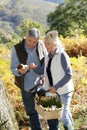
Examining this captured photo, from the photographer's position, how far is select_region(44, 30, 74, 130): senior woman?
558cm

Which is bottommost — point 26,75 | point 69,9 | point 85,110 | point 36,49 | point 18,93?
point 85,110

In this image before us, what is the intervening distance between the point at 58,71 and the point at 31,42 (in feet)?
2.02

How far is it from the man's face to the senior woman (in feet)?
0.94

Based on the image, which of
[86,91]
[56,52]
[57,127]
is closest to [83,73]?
[86,91]

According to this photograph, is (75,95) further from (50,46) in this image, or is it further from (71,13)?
(71,13)

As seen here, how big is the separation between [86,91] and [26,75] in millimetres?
3475

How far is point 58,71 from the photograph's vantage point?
568cm

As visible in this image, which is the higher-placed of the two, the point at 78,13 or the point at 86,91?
the point at 78,13

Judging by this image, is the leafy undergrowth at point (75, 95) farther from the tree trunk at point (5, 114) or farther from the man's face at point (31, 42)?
the man's face at point (31, 42)

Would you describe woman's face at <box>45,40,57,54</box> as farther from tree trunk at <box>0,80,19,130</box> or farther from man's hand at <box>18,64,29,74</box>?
tree trunk at <box>0,80,19,130</box>

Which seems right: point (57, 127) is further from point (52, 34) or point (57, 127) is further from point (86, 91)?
point (86, 91)

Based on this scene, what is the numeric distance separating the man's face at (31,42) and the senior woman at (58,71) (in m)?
0.29

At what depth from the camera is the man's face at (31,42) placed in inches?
229

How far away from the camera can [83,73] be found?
10.1 metres
